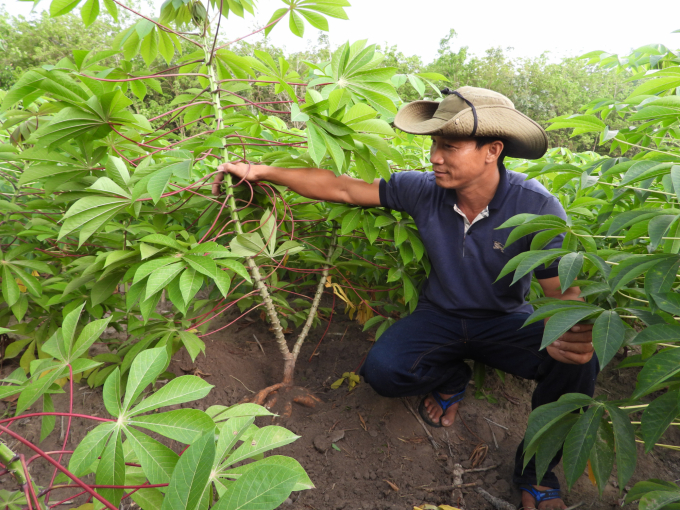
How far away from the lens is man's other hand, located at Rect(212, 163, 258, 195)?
161cm

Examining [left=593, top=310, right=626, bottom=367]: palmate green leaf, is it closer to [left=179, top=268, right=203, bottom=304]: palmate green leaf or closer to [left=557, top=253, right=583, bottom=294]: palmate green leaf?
[left=557, top=253, right=583, bottom=294]: palmate green leaf

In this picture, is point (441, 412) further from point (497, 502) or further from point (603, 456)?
point (603, 456)

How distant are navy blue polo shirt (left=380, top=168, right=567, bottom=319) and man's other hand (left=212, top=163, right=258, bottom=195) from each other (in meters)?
0.58

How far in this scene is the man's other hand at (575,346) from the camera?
1414mm

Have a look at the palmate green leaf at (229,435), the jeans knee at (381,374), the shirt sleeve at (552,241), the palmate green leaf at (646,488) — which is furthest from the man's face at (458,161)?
the palmate green leaf at (229,435)

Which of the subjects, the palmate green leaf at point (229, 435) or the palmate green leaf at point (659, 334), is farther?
the palmate green leaf at point (659, 334)

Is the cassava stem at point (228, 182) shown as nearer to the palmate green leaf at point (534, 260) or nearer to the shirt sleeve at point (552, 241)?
the palmate green leaf at point (534, 260)

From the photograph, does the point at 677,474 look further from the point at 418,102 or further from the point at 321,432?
the point at 418,102

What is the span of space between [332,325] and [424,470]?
108cm

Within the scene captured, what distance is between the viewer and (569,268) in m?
1.06

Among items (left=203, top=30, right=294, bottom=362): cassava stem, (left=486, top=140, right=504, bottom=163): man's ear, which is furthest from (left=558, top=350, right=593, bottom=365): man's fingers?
(left=203, top=30, right=294, bottom=362): cassava stem

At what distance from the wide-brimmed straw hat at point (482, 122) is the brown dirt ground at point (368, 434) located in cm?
124

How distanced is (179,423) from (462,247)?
1391 mm

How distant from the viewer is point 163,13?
5.16ft
